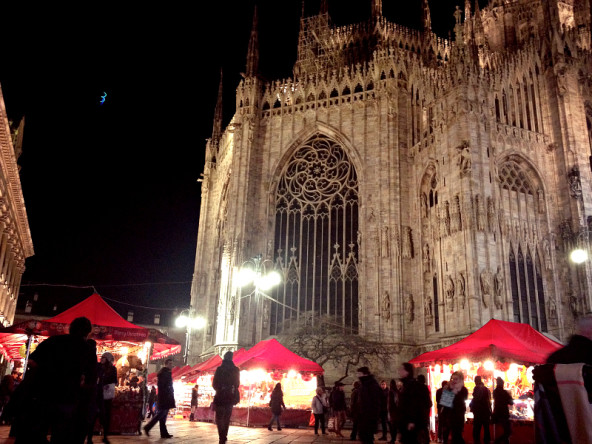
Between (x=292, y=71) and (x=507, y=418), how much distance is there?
39.7 m

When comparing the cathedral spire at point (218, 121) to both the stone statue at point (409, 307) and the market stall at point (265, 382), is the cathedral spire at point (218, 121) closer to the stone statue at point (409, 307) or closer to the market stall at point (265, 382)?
the stone statue at point (409, 307)

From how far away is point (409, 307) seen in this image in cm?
Answer: 3161

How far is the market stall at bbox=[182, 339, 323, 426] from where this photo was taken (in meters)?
21.3

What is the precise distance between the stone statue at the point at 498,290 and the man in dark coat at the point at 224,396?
19.5 m

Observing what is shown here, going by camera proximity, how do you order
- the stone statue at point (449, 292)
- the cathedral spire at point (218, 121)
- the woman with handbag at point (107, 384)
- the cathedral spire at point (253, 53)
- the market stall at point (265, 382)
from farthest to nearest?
1. the cathedral spire at point (218, 121)
2. the cathedral spire at point (253, 53)
3. the stone statue at point (449, 292)
4. the market stall at point (265, 382)
5. the woman with handbag at point (107, 384)

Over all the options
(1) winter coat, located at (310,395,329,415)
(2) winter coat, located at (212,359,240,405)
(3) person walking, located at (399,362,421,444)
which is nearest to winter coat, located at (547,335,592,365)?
(3) person walking, located at (399,362,421,444)

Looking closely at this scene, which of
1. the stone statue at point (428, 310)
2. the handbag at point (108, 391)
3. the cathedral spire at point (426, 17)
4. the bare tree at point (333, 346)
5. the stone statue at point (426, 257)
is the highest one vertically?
the cathedral spire at point (426, 17)

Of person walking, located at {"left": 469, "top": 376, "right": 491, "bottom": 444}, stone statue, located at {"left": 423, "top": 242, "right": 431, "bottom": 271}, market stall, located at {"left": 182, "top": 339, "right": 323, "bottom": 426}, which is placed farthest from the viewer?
stone statue, located at {"left": 423, "top": 242, "right": 431, "bottom": 271}

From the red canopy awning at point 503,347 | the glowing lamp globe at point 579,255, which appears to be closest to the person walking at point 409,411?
the red canopy awning at point 503,347

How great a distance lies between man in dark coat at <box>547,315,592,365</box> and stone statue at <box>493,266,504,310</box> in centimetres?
2293

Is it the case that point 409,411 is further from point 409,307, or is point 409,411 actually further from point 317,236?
point 317,236

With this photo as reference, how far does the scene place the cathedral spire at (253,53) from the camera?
40.7 m

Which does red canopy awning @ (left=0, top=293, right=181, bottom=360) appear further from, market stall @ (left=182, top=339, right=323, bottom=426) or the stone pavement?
market stall @ (left=182, top=339, right=323, bottom=426)

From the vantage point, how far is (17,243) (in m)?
37.4
